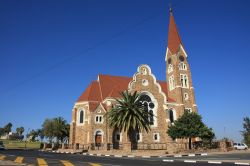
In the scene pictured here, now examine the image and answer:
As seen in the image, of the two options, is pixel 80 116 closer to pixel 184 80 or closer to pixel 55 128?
pixel 55 128

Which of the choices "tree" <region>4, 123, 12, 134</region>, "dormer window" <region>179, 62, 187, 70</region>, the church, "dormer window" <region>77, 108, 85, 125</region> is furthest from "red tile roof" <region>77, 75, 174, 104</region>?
"tree" <region>4, 123, 12, 134</region>

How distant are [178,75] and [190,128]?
17170 mm

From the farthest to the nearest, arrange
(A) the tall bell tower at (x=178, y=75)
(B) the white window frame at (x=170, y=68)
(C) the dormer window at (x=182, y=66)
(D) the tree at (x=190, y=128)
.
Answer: (B) the white window frame at (x=170, y=68), (C) the dormer window at (x=182, y=66), (A) the tall bell tower at (x=178, y=75), (D) the tree at (x=190, y=128)

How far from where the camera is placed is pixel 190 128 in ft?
137

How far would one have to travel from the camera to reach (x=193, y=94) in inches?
2227

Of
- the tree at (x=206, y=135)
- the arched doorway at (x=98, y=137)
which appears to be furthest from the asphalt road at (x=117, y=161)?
the arched doorway at (x=98, y=137)

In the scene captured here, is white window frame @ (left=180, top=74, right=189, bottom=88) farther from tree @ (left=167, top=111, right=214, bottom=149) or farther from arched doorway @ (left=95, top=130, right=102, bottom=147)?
arched doorway @ (left=95, top=130, right=102, bottom=147)

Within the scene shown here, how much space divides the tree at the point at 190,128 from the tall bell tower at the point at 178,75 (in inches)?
406

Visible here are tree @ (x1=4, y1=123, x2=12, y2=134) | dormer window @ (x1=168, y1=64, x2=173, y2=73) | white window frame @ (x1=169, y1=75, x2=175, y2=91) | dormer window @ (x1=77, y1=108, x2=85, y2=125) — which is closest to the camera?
dormer window @ (x1=77, y1=108, x2=85, y2=125)

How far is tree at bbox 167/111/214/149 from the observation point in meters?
41.1

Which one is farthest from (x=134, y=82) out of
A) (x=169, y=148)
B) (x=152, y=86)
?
(x=169, y=148)

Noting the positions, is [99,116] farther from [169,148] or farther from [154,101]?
[169,148]

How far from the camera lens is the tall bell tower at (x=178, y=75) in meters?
55.2

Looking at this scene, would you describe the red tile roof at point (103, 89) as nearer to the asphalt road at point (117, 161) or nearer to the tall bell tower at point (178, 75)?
the tall bell tower at point (178, 75)
